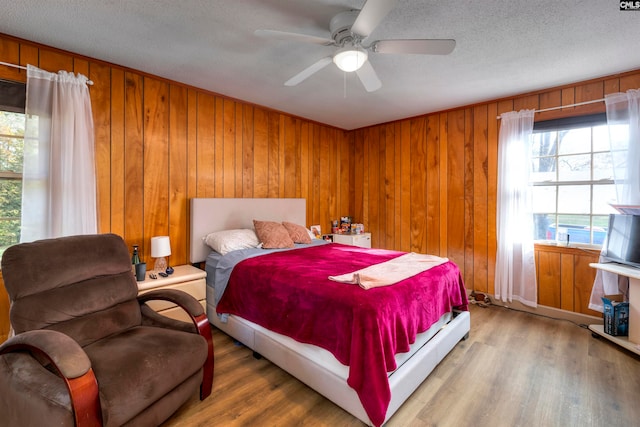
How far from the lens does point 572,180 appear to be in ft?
10.4

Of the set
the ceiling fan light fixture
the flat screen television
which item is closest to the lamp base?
the ceiling fan light fixture

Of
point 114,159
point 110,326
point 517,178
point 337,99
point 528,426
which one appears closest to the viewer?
point 528,426

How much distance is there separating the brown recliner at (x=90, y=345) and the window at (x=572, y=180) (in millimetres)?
3770

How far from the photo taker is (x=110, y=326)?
1.83 m

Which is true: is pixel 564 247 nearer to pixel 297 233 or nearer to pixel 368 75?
pixel 368 75

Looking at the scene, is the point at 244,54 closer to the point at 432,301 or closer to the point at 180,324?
the point at 180,324

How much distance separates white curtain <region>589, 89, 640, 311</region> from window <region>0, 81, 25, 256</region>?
5245 millimetres

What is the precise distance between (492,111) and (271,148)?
288cm

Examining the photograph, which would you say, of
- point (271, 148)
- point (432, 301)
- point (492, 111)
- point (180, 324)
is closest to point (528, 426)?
point (432, 301)

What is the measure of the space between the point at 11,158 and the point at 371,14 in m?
2.92

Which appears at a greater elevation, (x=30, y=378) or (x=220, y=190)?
(x=220, y=190)

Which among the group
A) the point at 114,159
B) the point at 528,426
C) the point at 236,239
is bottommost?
the point at 528,426

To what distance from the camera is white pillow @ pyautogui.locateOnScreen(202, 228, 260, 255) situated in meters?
3.01

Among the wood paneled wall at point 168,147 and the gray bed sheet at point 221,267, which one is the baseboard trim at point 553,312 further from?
the wood paneled wall at point 168,147
